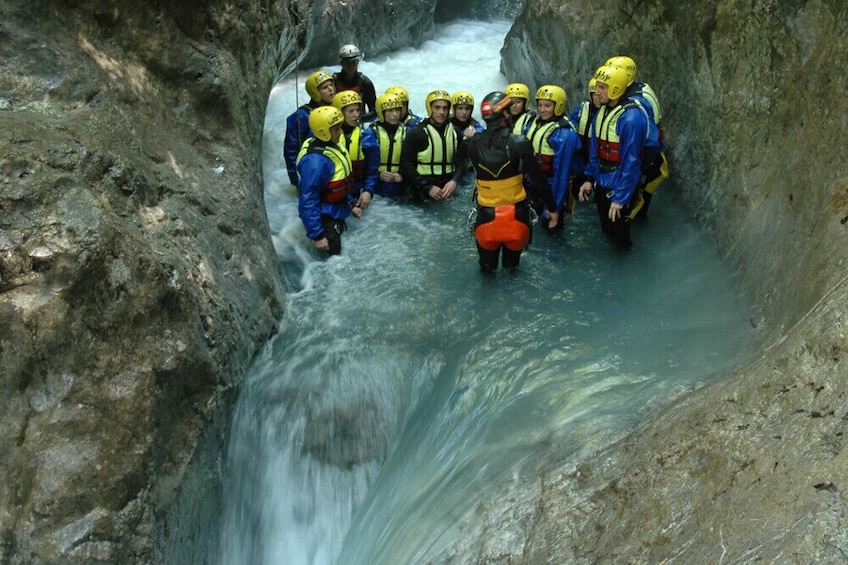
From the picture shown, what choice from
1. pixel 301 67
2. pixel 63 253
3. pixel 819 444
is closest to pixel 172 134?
pixel 63 253

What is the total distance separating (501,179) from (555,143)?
3.94 ft

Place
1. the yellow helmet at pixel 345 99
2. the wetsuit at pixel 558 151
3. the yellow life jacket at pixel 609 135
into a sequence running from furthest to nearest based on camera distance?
1. the yellow helmet at pixel 345 99
2. the wetsuit at pixel 558 151
3. the yellow life jacket at pixel 609 135

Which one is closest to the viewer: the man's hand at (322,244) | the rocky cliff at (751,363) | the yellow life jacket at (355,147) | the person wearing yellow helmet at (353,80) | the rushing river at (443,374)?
the rocky cliff at (751,363)

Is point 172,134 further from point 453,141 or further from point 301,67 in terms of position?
point 301,67

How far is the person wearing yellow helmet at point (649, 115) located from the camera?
21.2 feet

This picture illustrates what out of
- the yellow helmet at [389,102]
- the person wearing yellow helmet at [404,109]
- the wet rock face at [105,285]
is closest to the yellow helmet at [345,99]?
the yellow helmet at [389,102]

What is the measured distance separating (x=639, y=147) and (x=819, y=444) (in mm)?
4128

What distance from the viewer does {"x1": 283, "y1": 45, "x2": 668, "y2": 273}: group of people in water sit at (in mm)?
6186

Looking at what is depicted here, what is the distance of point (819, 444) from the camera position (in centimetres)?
256

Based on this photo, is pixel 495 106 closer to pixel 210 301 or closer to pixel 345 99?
pixel 345 99

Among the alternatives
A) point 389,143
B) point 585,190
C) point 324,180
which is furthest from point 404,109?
point 585,190

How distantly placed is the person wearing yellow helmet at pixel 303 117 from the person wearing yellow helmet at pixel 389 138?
598mm

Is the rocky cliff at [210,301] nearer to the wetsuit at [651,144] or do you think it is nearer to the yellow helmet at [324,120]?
the wetsuit at [651,144]

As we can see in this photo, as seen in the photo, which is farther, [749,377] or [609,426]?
[609,426]
